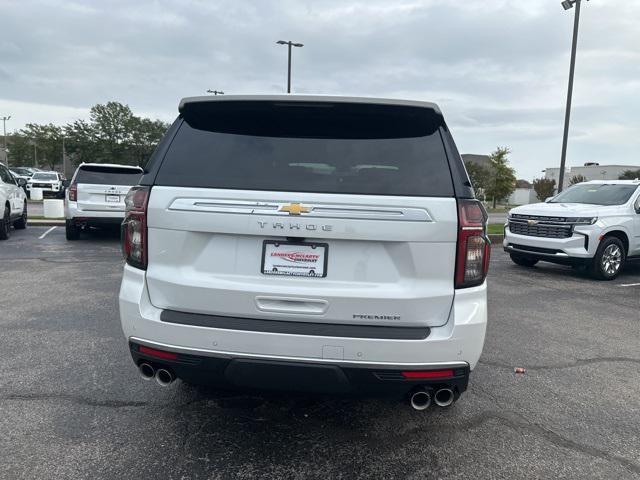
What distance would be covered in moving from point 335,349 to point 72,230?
36.4 ft

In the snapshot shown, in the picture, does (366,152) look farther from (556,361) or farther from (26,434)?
(556,361)

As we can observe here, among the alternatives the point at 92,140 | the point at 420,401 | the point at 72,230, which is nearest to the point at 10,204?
the point at 72,230

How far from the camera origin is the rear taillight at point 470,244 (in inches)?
104

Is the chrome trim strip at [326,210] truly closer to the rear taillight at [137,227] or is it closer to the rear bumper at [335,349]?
the rear taillight at [137,227]

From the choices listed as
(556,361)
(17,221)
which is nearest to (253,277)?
(556,361)

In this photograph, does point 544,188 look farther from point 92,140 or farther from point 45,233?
point 92,140

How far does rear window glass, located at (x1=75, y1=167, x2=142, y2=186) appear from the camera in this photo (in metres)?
11.5

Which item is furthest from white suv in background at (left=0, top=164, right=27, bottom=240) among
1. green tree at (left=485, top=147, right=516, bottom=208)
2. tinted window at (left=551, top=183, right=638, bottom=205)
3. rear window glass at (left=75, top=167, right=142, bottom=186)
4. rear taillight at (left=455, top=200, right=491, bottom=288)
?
green tree at (left=485, top=147, right=516, bottom=208)

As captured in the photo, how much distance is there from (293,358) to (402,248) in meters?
0.78

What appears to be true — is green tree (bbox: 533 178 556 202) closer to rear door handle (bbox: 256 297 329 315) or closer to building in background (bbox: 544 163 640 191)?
building in background (bbox: 544 163 640 191)

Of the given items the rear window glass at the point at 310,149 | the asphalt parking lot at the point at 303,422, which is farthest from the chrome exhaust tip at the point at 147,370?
the rear window glass at the point at 310,149

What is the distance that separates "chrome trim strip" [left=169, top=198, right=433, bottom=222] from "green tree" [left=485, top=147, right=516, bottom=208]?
156 ft

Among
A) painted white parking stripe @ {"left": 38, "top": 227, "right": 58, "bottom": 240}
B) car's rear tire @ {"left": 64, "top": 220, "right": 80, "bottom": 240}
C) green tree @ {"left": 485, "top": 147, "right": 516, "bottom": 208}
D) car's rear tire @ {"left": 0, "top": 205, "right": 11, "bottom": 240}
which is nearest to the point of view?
car's rear tire @ {"left": 0, "top": 205, "right": 11, "bottom": 240}

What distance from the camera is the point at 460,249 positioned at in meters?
2.64
